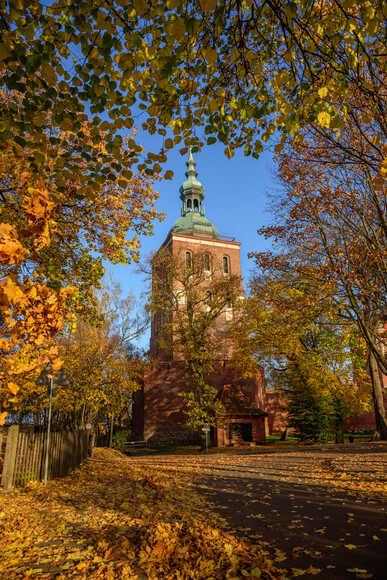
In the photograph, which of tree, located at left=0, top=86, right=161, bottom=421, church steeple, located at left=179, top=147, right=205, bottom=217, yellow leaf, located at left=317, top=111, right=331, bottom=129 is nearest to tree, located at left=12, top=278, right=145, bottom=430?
tree, located at left=0, top=86, right=161, bottom=421

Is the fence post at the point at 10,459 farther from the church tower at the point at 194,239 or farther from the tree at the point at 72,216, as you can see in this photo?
the church tower at the point at 194,239

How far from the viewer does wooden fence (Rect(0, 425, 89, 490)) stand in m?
7.93

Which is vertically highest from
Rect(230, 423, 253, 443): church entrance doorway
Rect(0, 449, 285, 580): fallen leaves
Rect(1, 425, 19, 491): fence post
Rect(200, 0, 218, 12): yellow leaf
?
Rect(200, 0, 218, 12): yellow leaf

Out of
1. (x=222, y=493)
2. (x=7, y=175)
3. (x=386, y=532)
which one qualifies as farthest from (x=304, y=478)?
(x=7, y=175)

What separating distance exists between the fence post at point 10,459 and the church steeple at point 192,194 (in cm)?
4368

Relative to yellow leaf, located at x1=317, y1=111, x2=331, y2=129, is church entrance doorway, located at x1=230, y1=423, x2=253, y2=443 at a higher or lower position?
lower

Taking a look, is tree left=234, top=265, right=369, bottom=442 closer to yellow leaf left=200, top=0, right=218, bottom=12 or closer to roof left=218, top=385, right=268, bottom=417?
roof left=218, top=385, right=268, bottom=417

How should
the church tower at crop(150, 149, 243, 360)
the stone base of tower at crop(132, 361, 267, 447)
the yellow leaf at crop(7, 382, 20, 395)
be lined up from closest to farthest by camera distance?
the yellow leaf at crop(7, 382, 20, 395)
the stone base of tower at crop(132, 361, 267, 447)
the church tower at crop(150, 149, 243, 360)

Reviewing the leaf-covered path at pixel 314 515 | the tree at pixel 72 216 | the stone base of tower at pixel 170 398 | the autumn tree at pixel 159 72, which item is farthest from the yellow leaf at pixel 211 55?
the stone base of tower at pixel 170 398

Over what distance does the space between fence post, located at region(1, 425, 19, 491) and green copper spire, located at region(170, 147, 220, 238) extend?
37.9 meters

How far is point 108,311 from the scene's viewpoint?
86.3 feet

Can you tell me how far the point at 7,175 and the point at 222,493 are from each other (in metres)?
8.11

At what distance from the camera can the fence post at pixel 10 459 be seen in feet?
25.6

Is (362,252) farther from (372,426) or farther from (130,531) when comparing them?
(372,426)
